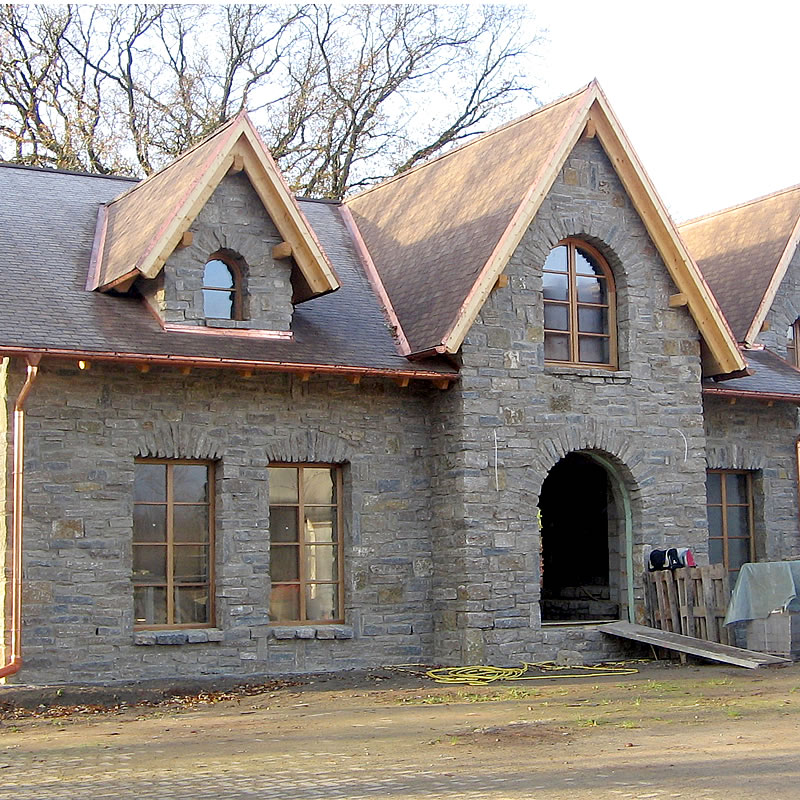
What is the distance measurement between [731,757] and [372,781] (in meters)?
2.70

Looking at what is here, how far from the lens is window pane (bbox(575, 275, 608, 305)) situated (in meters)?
17.6

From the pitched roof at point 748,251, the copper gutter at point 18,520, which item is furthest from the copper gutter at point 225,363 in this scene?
the pitched roof at point 748,251

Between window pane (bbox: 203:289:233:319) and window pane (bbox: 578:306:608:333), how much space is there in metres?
4.64

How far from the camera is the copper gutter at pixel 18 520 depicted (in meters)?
14.0

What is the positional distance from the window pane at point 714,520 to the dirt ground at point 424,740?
14.5ft

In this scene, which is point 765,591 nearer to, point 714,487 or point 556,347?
point 714,487

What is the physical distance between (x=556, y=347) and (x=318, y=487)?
3.64 m

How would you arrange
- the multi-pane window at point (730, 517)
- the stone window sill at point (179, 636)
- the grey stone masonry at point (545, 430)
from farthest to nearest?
the multi-pane window at point (730, 517) < the grey stone masonry at point (545, 430) < the stone window sill at point (179, 636)

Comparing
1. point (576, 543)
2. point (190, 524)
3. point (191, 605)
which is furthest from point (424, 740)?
point (576, 543)

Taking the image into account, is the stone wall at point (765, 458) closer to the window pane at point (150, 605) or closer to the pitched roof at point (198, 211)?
the pitched roof at point (198, 211)

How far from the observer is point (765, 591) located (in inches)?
657

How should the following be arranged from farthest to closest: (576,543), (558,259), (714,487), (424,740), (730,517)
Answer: (576,543)
(730,517)
(714,487)
(558,259)
(424,740)

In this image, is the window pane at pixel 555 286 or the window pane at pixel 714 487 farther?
the window pane at pixel 714 487

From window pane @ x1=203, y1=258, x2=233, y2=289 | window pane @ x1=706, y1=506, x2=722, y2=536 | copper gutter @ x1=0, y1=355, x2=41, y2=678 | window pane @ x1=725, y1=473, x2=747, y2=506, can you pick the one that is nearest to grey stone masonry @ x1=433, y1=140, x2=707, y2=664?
window pane @ x1=706, y1=506, x2=722, y2=536
